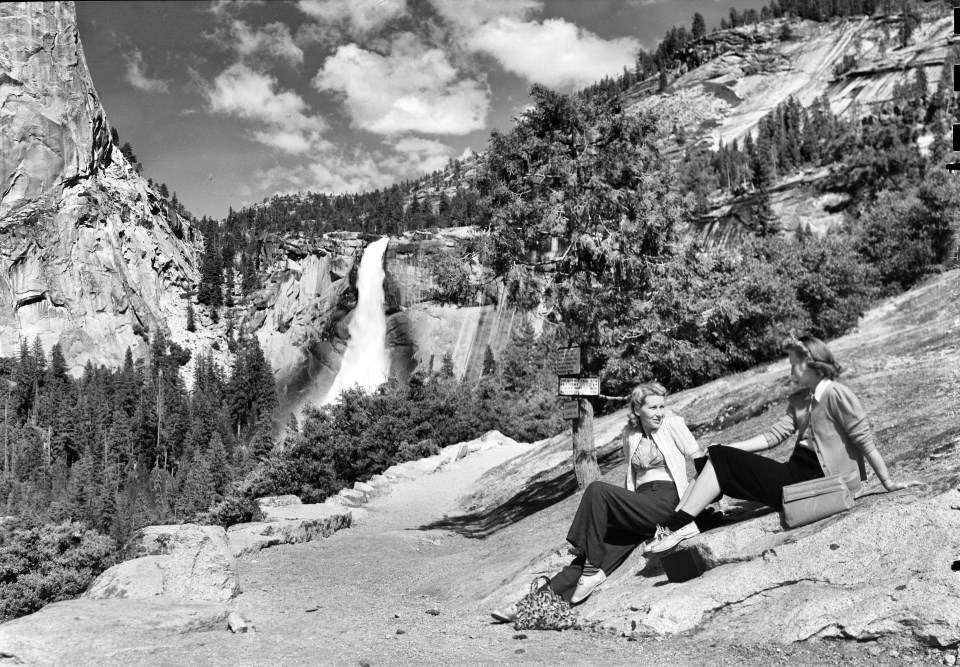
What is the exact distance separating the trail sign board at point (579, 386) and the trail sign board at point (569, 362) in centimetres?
13

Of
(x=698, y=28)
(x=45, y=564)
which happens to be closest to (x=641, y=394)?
(x=45, y=564)

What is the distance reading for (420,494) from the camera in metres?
21.4

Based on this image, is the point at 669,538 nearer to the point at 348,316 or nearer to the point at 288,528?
the point at 288,528

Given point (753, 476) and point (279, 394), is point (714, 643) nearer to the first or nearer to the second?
point (753, 476)

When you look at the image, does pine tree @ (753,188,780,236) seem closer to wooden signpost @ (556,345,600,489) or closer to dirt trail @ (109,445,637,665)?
wooden signpost @ (556,345,600,489)

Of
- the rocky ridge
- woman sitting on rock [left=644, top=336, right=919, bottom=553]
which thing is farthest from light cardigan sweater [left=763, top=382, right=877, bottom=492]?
the rocky ridge

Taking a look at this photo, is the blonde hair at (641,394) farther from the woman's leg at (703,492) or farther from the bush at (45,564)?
the bush at (45,564)

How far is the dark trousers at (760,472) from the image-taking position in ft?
18.1

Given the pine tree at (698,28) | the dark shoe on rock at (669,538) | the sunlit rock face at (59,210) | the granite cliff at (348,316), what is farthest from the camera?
the pine tree at (698,28)

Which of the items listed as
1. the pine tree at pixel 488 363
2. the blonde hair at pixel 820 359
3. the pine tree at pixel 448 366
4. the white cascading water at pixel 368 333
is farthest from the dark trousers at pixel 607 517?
the white cascading water at pixel 368 333

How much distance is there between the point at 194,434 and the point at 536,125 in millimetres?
100834

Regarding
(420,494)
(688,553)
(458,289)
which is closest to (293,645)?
(688,553)

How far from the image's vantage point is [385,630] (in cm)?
636

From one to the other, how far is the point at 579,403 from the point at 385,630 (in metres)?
6.40
